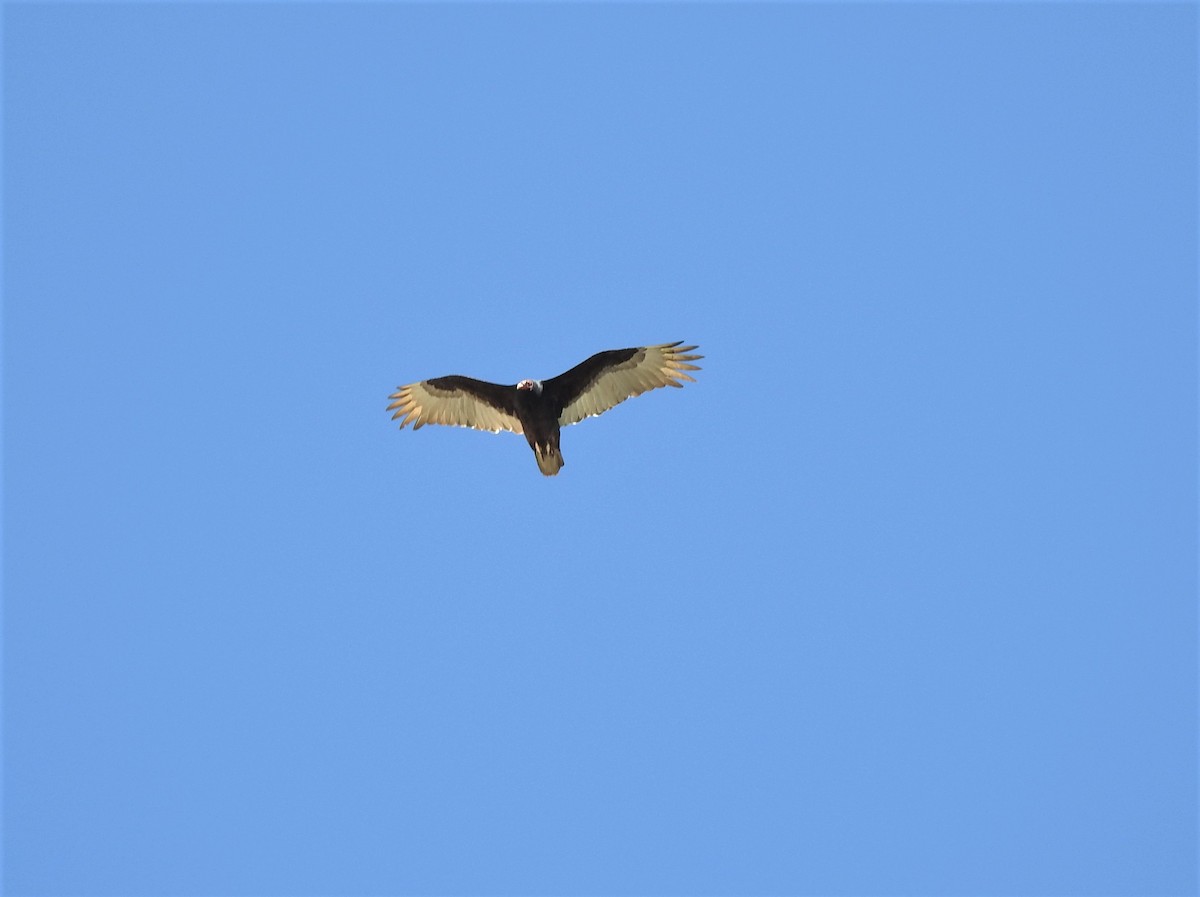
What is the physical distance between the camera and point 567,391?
848 inches

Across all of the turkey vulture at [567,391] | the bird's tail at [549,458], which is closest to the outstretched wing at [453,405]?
the turkey vulture at [567,391]

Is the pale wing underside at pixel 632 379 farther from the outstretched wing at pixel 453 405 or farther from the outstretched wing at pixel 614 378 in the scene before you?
the outstretched wing at pixel 453 405

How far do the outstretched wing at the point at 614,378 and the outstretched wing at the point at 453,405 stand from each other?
0.94m

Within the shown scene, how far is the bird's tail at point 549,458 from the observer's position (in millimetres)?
21469

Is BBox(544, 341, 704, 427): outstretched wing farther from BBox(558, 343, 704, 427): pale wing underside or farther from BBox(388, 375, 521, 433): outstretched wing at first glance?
BBox(388, 375, 521, 433): outstretched wing

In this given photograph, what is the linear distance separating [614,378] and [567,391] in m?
0.69

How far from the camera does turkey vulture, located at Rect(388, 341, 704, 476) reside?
69.9 ft

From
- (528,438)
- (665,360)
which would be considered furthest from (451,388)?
(665,360)

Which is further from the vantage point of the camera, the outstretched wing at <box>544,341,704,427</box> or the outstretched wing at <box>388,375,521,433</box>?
the outstretched wing at <box>388,375,521,433</box>

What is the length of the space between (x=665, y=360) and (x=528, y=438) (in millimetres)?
2262

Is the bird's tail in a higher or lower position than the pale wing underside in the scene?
lower

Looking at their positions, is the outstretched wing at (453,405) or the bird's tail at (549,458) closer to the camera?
the bird's tail at (549,458)

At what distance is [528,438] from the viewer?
21.7 m

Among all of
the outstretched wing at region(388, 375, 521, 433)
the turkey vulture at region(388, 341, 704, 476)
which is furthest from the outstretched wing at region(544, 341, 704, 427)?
the outstretched wing at region(388, 375, 521, 433)
